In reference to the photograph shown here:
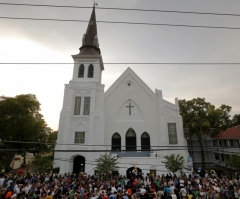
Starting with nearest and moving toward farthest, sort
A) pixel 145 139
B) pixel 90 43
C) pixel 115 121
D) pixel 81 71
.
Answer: pixel 145 139 → pixel 115 121 → pixel 81 71 → pixel 90 43

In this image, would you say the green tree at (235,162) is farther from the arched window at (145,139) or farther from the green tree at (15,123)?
the green tree at (15,123)

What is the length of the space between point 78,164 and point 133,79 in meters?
15.5

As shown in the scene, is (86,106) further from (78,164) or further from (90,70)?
(78,164)

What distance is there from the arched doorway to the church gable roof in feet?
32.3

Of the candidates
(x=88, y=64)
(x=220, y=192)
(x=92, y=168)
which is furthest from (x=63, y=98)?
(x=220, y=192)

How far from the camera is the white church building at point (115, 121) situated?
20469 millimetres

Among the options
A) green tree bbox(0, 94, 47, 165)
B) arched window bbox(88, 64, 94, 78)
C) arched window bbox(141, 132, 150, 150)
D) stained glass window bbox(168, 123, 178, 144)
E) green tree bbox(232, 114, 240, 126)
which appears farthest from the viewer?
green tree bbox(232, 114, 240, 126)

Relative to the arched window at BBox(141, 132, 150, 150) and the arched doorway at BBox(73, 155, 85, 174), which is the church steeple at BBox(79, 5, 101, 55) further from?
the arched doorway at BBox(73, 155, 85, 174)

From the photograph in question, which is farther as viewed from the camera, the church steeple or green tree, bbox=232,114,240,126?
green tree, bbox=232,114,240,126

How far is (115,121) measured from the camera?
23.9m

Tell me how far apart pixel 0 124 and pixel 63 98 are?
1020cm

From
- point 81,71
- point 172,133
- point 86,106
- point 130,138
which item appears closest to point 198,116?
point 172,133

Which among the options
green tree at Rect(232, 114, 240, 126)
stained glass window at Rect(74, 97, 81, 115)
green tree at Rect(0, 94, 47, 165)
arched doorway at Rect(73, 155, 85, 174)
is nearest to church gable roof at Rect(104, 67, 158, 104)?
stained glass window at Rect(74, 97, 81, 115)

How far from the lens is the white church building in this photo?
806 inches
